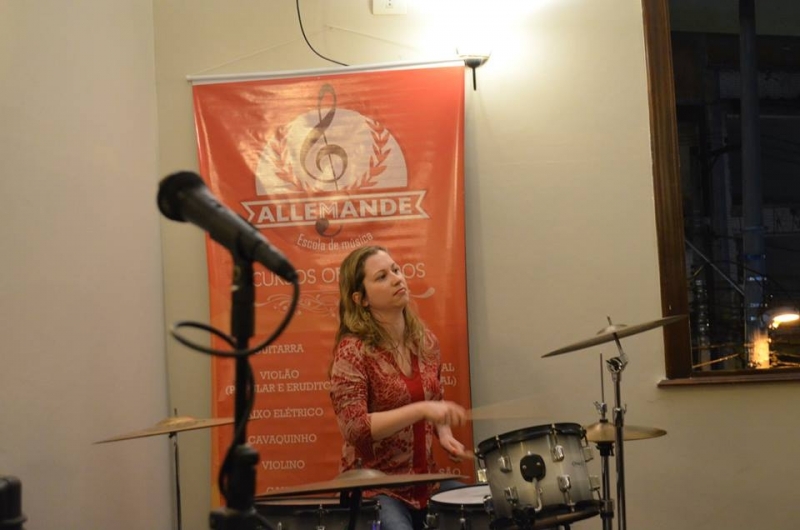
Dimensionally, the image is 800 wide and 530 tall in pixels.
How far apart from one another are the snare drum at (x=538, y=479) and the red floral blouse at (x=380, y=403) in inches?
16.2

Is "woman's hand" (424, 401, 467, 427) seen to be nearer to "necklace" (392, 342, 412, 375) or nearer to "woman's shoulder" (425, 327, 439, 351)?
"necklace" (392, 342, 412, 375)

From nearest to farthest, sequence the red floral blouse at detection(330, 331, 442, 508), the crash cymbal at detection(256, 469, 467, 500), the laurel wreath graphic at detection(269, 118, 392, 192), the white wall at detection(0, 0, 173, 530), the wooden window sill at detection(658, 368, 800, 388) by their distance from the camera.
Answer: the crash cymbal at detection(256, 469, 467, 500) → the white wall at detection(0, 0, 173, 530) → the red floral blouse at detection(330, 331, 442, 508) → the wooden window sill at detection(658, 368, 800, 388) → the laurel wreath graphic at detection(269, 118, 392, 192)

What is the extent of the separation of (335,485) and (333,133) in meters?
2.08

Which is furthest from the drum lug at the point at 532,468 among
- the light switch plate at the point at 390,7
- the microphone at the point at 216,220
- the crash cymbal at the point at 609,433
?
the light switch plate at the point at 390,7

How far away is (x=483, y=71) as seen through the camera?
4.62 metres

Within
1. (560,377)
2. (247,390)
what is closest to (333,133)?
(560,377)

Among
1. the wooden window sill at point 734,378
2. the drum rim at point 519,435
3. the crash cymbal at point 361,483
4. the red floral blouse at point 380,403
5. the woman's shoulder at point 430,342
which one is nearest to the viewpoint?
the crash cymbal at point 361,483

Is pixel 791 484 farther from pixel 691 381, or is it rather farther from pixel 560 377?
pixel 560 377

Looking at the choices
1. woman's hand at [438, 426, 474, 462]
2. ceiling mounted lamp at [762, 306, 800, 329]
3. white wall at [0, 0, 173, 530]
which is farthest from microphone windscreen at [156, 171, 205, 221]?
ceiling mounted lamp at [762, 306, 800, 329]

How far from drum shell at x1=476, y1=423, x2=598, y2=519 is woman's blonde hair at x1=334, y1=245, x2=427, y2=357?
618 mm

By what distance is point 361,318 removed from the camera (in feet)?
12.8

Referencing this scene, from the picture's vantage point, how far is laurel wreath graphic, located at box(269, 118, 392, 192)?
454 centimetres

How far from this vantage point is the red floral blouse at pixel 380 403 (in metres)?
3.68

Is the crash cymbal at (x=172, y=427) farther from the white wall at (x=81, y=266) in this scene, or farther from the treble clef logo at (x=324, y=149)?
the treble clef logo at (x=324, y=149)
